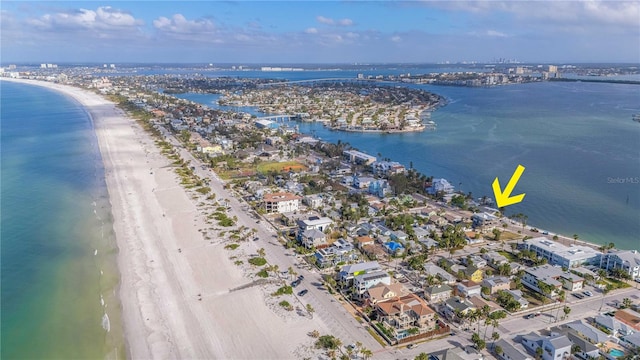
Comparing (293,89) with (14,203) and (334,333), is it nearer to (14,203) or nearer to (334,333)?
(14,203)

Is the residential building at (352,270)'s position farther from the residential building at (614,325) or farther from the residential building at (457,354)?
the residential building at (614,325)

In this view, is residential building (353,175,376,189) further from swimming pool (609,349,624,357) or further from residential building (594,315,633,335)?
swimming pool (609,349,624,357)

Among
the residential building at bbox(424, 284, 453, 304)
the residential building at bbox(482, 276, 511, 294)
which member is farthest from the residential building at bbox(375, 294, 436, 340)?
the residential building at bbox(482, 276, 511, 294)

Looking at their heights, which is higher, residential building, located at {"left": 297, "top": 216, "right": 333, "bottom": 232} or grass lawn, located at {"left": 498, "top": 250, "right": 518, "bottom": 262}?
residential building, located at {"left": 297, "top": 216, "right": 333, "bottom": 232}

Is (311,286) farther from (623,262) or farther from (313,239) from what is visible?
(623,262)

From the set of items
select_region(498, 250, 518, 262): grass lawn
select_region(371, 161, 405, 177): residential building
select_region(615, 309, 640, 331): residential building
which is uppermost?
select_region(371, 161, 405, 177): residential building

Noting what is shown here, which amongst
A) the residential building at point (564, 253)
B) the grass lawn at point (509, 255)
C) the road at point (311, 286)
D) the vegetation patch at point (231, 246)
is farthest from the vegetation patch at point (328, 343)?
the residential building at point (564, 253)
